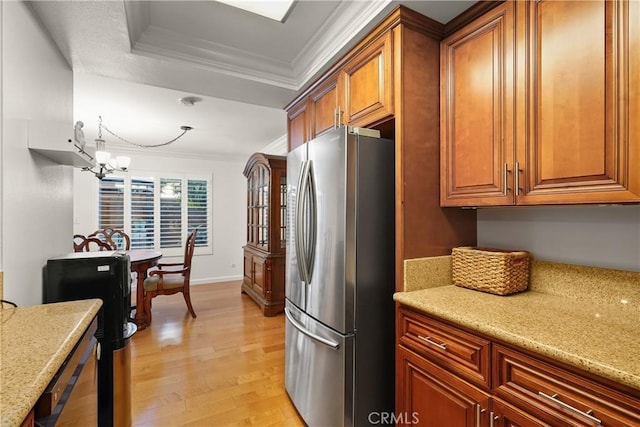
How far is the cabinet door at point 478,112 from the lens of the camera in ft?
4.54

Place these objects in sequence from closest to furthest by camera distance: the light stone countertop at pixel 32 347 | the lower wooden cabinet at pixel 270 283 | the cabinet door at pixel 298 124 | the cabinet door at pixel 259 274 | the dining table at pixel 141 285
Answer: the light stone countertop at pixel 32 347
the cabinet door at pixel 298 124
the dining table at pixel 141 285
the lower wooden cabinet at pixel 270 283
the cabinet door at pixel 259 274

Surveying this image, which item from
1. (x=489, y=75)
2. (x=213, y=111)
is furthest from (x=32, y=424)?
(x=213, y=111)

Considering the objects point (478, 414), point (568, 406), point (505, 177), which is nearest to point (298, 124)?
point (505, 177)

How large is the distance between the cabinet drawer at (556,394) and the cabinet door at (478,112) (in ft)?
2.31

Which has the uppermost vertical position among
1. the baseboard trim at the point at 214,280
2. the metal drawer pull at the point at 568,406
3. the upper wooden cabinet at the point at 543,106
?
the upper wooden cabinet at the point at 543,106

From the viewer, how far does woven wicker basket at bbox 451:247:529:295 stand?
1.44 meters

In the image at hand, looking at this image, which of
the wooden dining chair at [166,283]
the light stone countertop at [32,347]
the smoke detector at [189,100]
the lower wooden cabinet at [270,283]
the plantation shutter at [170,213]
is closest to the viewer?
the light stone countertop at [32,347]

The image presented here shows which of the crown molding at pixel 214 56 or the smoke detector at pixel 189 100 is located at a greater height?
the smoke detector at pixel 189 100

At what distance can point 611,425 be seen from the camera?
82 centimetres

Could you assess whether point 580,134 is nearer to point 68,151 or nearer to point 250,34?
point 250,34

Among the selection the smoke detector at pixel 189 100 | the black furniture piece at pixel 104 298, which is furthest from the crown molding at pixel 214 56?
the black furniture piece at pixel 104 298

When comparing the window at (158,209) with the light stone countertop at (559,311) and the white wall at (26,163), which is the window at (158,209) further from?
the light stone countertop at (559,311)

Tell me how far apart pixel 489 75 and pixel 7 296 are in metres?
2.34

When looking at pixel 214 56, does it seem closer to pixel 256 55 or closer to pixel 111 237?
pixel 256 55
